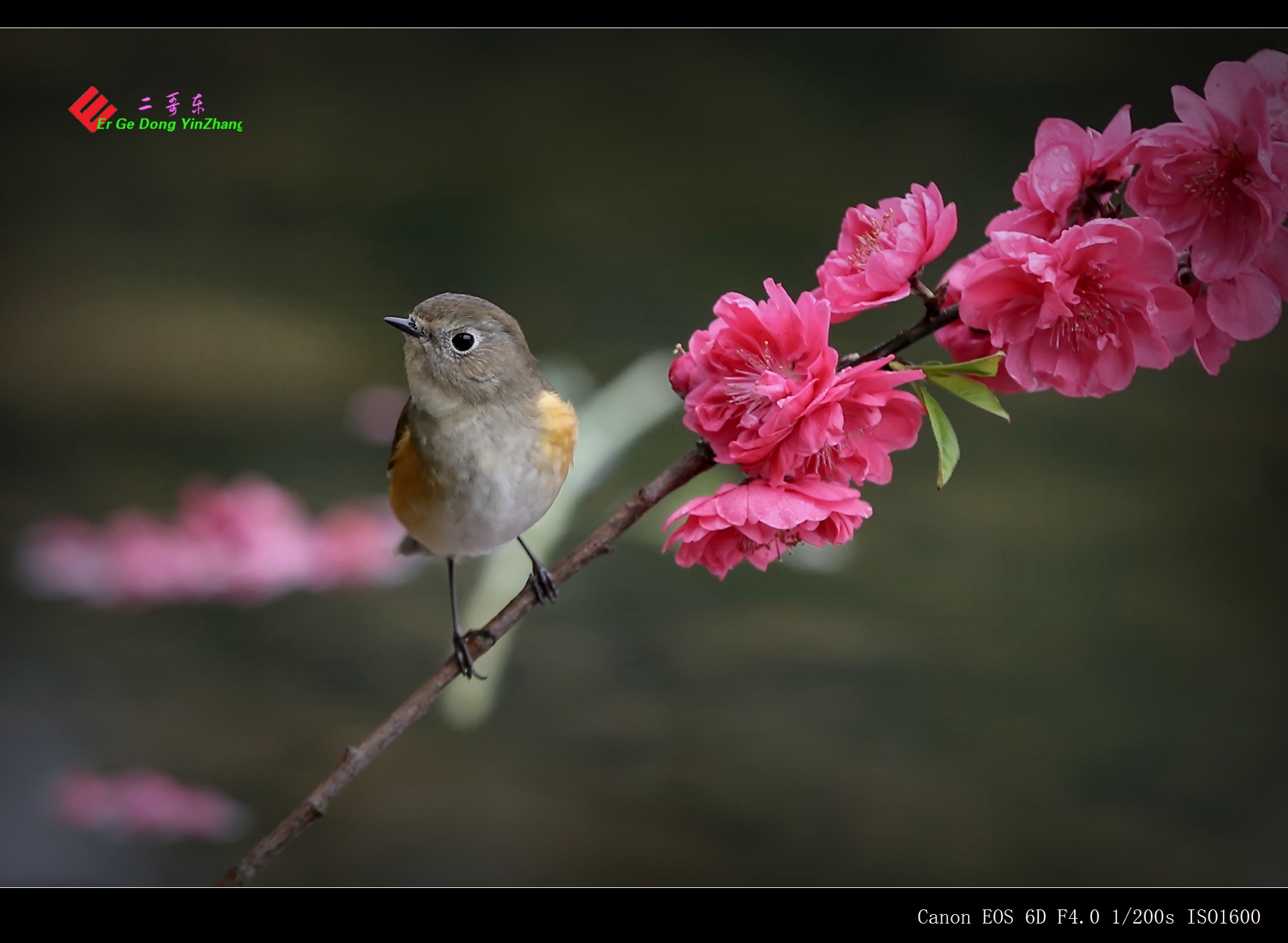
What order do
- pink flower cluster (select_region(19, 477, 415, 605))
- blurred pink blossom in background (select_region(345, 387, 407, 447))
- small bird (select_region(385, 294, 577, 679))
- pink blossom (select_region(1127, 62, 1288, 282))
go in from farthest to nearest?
blurred pink blossom in background (select_region(345, 387, 407, 447)) → pink flower cluster (select_region(19, 477, 415, 605)) → small bird (select_region(385, 294, 577, 679)) → pink blossom (select_region(1127, 62, 1288, 282))

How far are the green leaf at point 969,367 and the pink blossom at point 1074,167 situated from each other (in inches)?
2.1

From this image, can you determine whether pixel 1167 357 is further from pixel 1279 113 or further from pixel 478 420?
pixel 478 420

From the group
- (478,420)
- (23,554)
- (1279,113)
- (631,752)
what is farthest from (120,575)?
(1279,113)

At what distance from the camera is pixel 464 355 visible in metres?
0.48

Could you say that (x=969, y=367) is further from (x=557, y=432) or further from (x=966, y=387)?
(x=557, y=432)

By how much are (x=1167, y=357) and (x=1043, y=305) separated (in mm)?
58

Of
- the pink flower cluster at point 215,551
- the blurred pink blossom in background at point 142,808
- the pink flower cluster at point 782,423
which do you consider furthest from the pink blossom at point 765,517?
the blurred pink blossom in background at point 142,808

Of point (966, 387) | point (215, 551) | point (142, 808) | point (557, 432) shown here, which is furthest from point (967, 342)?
point (142, 808)

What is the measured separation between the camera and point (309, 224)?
4.18ft

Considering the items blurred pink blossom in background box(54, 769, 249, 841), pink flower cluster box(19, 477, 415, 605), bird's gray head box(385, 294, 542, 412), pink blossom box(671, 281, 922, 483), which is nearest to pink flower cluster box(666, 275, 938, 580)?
pink blossom box(671, 281, 922, 483)

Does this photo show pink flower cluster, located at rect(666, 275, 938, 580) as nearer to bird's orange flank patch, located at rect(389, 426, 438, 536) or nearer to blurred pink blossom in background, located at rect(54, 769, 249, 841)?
bird's orange flank patch, located at rect(389, 426, 438, 536)

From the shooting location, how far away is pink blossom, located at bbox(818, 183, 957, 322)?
38 cm

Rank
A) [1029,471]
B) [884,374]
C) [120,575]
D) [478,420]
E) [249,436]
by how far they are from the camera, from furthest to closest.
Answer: [1029,471], [249,436], [120,575], [478,420], [884,374]

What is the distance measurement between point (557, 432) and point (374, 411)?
78 centimetres
